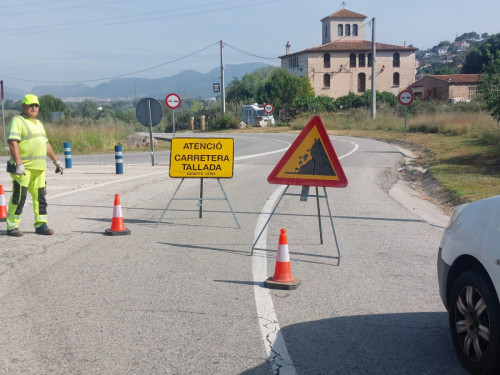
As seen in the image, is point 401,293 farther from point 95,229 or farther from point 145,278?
point 95,229

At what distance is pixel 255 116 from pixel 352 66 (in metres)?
27.5

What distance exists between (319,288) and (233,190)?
28.8 feet

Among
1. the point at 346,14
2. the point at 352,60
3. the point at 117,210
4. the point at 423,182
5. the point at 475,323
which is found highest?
the point at 346,14

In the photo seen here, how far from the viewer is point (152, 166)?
21812 mm

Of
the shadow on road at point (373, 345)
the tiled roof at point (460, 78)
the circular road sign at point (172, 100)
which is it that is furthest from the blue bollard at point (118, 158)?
the tiled roof at point (460, 78)

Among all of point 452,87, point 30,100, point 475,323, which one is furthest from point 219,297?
point 452,87

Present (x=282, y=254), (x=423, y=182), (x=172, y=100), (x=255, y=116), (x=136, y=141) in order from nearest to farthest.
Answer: (x=282, y=254)
(x=423, y=182)
(x=172, y=100)
(x=136, y=141)
(x=255, y=116)

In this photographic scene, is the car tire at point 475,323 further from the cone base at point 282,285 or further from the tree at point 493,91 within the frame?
the tree at point 493,91

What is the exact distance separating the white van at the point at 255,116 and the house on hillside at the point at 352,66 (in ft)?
59.7

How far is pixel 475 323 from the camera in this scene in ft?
14.0

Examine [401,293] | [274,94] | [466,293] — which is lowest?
[401,293]

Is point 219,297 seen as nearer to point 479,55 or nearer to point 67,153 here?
point 67,153

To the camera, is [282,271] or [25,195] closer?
[282,271]

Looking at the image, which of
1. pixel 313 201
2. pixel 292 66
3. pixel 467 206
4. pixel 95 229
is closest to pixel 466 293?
pixel 467 206
